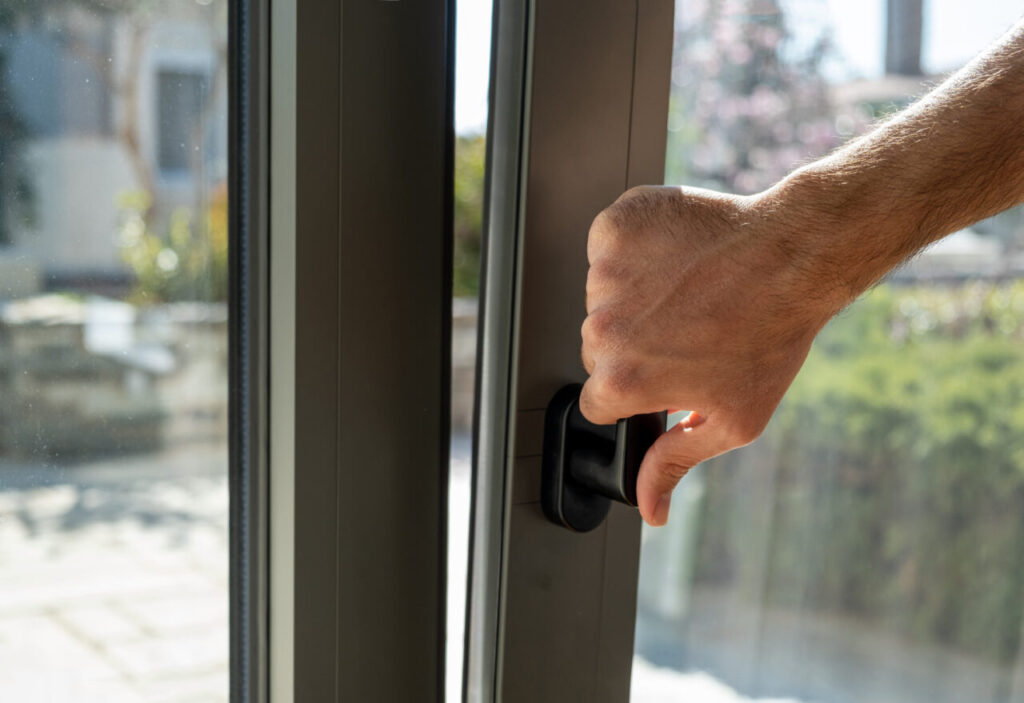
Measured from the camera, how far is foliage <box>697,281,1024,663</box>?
1623 mm

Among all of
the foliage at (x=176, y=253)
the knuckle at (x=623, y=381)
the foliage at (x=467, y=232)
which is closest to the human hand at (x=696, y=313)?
the knuckle at (x=623, y=381)

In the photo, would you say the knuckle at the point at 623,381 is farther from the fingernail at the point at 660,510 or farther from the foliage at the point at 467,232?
the foliage at the point at 467,232

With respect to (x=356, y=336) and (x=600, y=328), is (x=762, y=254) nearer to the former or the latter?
(x=600, y=328)

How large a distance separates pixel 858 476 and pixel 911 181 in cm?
123

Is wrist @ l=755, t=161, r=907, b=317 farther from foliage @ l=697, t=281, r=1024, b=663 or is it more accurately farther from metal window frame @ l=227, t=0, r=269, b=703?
foliage @ l=697, t=281, r=1024, b=663

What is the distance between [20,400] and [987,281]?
1560 mm

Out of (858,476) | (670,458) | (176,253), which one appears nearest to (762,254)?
(670,458)

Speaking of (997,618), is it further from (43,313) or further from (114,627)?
(43,313)

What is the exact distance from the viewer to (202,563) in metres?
0.69

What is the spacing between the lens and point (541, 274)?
25.8 inches

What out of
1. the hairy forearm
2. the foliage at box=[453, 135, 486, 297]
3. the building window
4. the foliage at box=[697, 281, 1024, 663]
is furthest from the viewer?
the foliage at box=[697, 281, 1024, 663]

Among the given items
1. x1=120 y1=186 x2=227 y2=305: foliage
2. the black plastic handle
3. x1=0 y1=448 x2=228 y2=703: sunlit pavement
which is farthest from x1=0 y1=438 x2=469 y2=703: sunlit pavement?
the black plastic handle

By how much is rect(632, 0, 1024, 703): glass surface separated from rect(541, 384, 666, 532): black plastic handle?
0.93 meters

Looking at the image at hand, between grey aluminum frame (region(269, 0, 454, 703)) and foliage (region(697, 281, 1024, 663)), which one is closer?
grey aluminum frame (region(269, 0, 454, 703))
